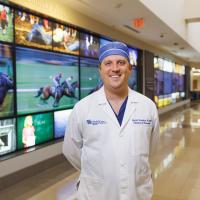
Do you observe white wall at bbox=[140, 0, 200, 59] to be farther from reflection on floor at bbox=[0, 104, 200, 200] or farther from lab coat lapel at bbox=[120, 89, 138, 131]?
lab coat lapel at bbox=[120, 89, 138, 131]

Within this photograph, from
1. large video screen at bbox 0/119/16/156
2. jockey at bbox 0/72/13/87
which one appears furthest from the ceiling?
large video screen at bbox 0/119/16/156

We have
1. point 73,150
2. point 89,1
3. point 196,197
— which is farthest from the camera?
point 89,1

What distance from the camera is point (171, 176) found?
16.2 feet

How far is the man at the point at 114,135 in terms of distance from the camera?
67.1 inches

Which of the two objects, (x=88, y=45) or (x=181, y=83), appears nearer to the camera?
(x=88, y=45)

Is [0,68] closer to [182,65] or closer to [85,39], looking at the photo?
[85,39]

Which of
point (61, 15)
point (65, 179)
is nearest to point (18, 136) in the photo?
point (65, 179)

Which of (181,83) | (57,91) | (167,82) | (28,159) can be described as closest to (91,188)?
(28,159)

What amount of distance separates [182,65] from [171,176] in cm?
1543

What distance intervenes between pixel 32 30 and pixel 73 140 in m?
3.85

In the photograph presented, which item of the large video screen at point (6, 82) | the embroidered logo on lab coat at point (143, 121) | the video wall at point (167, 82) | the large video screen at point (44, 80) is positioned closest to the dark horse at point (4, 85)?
the large video screen at point (6, 82)

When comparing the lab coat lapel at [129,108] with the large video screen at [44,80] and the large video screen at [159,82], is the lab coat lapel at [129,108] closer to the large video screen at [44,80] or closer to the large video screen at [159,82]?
the large video screen at [44,80]

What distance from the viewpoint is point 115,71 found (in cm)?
174

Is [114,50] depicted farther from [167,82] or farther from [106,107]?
[167,82]
